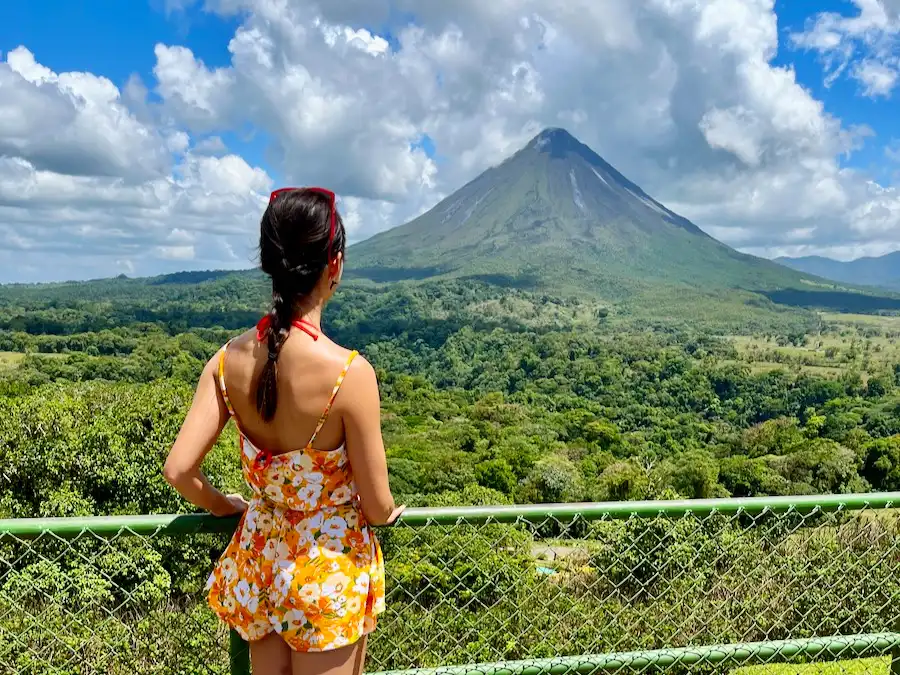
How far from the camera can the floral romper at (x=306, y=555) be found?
1590mm

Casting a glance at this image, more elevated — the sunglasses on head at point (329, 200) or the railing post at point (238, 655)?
the sunglasses on head at point (329, 200)

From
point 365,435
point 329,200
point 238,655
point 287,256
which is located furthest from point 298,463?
point 238,655

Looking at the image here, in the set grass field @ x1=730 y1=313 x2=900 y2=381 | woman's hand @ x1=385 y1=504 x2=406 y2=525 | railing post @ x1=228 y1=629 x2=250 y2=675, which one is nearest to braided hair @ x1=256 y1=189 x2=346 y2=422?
woman's hand @ x1=385 y1=504 x2=406 y2=525

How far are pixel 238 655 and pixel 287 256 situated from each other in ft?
4.03

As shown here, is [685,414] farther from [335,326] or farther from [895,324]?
[895,324]

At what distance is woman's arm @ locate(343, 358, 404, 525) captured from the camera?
4.93 ft

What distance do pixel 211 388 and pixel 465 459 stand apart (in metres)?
46.1

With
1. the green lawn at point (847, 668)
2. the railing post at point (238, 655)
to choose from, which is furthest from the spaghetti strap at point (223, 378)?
the green lawn at point (847, 668)

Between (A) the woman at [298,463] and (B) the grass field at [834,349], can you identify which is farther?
(B) the grass field at [834,349]

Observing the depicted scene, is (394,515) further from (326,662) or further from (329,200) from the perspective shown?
(329,200)

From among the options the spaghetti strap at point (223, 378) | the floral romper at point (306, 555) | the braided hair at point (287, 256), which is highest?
the braided hair at point (287, 256)

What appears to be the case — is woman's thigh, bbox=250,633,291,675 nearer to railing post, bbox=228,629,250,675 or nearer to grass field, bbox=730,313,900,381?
railing post, bbox=228,629,250,675

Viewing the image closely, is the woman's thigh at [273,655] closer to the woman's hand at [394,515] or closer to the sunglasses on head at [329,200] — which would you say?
the woman's hand at [394,515]

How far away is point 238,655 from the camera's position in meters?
2.06
